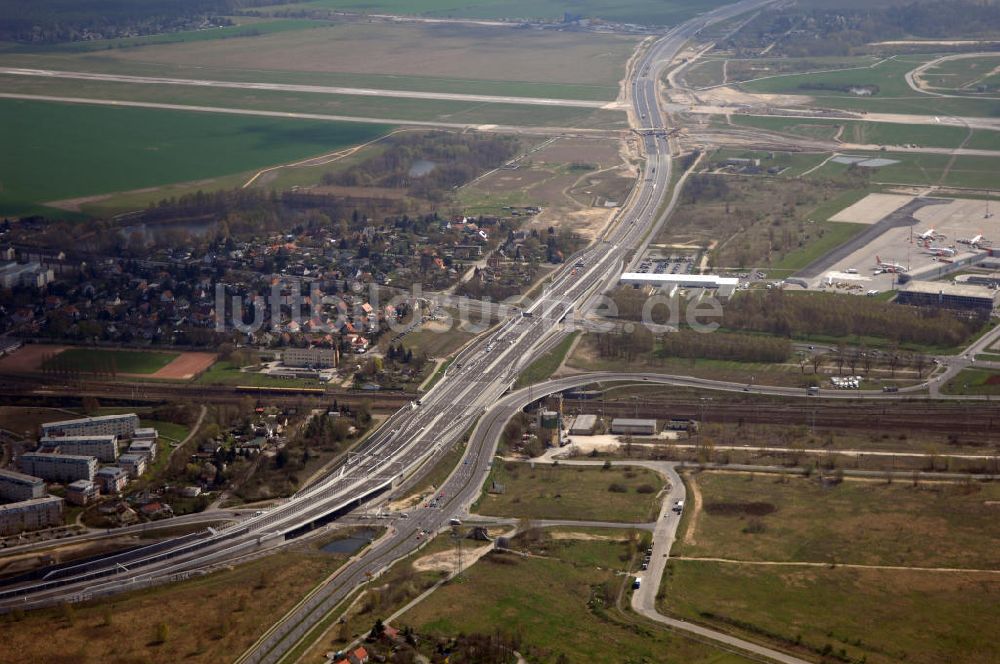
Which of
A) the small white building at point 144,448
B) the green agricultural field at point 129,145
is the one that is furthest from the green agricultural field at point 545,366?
the green agricultural field at point 129,145

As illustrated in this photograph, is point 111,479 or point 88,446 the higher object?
point 88,446

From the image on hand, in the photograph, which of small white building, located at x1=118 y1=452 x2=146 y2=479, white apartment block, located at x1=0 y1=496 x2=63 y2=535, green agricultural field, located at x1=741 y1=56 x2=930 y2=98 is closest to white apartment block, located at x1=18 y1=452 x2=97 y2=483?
small white building, located at x1=118 y1=452 x2=146 y2=479

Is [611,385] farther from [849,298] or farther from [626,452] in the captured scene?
[849,298]

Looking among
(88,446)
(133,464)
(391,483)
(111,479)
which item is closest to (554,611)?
(391,483)

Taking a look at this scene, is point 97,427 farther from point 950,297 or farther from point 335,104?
point 335,104

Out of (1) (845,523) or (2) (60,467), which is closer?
(1) (845,523)

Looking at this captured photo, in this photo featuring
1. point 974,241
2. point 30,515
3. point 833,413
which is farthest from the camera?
point 974,241

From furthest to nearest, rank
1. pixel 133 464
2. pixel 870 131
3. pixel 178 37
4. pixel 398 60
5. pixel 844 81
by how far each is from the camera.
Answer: pixel 178 37 < pixel 398 60 < pixel 844 81 < pixel 870 131 < pixel 133 464

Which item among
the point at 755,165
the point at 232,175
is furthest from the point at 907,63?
the point at 232,175
